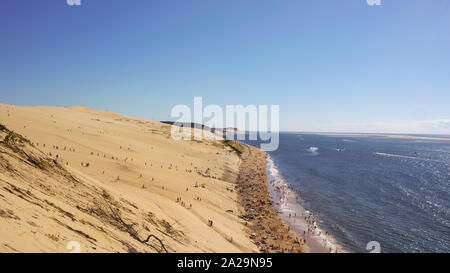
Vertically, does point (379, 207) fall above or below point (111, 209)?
below

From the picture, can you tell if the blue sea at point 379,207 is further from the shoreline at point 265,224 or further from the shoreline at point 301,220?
the shoreline at point 265,224

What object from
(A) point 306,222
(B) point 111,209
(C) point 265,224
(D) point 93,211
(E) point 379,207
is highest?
(D) point 93,211

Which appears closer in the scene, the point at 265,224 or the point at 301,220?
the point at 265,224

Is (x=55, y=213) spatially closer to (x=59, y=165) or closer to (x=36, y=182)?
(x=36, y=182)

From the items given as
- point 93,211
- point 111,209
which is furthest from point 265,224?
point 93,211

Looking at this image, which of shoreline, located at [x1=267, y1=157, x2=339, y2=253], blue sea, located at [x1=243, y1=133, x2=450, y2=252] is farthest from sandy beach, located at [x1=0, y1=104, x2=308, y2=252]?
blue sea, located at [x1=243, y1=133, x2=450, y2=252]

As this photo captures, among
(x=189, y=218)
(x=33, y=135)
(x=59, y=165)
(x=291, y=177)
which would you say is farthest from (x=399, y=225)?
(x=33, y=135)

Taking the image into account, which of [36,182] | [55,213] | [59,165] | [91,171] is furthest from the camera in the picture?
[91,171]

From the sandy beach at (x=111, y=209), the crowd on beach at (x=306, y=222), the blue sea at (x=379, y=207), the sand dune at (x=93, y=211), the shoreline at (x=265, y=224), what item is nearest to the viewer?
the sand dune at (x=93, y=211)

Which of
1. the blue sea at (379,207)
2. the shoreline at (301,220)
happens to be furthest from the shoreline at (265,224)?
the blue sea at (379,207)

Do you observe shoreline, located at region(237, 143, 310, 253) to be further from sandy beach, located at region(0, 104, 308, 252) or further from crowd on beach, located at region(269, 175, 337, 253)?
crowd on beach, located at region(269, 175, 337, 253)

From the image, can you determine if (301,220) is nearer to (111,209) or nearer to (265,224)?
(265,224)
